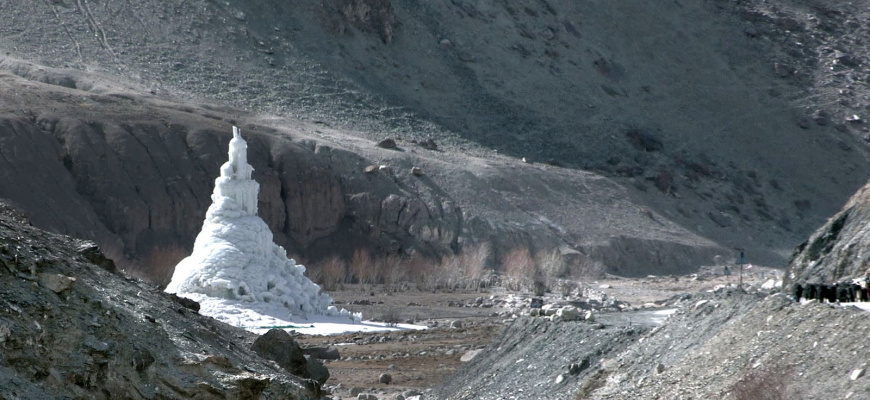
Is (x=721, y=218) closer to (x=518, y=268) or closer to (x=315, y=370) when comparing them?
(x=518, y=268)

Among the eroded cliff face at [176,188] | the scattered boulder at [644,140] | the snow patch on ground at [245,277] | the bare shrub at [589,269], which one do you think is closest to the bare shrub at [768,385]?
the snow patch on ground at [245,277]

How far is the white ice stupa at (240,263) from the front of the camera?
117 feet

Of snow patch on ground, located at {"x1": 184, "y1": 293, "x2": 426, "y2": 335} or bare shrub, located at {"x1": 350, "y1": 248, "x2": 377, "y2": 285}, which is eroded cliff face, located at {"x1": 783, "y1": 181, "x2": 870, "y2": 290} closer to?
snow patch on ground, located at {"x1": 184, "y1": 293, "x2": 426, "y2": 335}

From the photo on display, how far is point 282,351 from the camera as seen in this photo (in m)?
19.8

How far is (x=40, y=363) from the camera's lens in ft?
43.3

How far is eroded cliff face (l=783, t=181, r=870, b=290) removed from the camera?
842 inches

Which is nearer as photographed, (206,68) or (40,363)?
(40,363)

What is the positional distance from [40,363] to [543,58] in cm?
7443

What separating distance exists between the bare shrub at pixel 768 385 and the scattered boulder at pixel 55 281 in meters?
6.77

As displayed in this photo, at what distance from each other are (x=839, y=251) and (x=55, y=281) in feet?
41.8

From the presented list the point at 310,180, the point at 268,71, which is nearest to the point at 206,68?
the point at 268,71

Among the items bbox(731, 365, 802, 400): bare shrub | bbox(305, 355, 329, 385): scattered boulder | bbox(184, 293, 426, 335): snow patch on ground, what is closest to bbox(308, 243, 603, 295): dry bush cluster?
bbox(184, 293, 426, 335): snow patch on ground

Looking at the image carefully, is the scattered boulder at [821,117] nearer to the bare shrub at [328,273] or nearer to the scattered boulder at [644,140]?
the scattered boulder at [644,140]

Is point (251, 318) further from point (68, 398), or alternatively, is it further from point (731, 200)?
point (731, 200)
